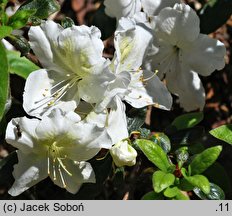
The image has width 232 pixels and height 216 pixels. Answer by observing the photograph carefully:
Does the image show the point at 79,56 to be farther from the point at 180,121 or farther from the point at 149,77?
the point at 180,121

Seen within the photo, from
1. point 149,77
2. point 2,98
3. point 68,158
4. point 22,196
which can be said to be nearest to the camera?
point 2,98

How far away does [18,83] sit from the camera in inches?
77.5

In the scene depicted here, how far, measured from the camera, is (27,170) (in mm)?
1522

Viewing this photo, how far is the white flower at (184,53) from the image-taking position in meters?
1.67

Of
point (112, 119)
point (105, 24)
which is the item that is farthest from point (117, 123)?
point (105, 24)

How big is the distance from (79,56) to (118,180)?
1.32 feet

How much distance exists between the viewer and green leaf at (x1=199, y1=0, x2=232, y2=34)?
6.30 ft

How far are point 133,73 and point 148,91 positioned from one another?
0.24ft

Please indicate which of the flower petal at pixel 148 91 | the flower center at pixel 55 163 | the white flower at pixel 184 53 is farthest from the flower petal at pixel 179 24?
the flower center at pixel 55 163

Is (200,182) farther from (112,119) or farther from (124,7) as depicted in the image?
(124,7)

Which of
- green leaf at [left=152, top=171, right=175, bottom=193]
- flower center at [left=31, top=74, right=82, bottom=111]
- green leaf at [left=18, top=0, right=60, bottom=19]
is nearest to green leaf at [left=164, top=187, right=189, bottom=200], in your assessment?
green leaf at [left=152, top=171, right=175, bottom=193]

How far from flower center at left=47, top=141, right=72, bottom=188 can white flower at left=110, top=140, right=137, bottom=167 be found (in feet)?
0.47

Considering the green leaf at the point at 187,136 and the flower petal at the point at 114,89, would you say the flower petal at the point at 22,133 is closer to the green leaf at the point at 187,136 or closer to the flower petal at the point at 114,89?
the flower petal at the point at 114,89

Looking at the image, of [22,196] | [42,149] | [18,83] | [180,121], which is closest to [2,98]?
[42,149]
